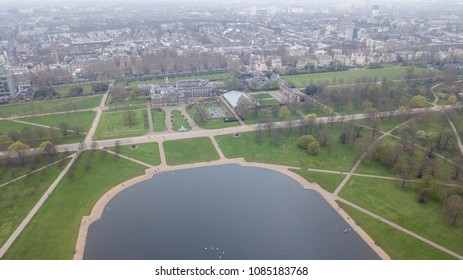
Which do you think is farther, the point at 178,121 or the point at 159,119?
the point at 159,119

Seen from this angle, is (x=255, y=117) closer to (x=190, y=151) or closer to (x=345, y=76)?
(x=190, y=151)

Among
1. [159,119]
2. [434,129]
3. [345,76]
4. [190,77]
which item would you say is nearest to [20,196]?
[159,119]

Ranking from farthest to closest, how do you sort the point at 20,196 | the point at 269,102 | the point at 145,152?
the point at 269,102, the point at 145,152, the point at 20,196

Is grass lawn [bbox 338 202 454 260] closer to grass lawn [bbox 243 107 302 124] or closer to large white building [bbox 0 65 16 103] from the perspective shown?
grass lawn [bbox 243 107 302 124]

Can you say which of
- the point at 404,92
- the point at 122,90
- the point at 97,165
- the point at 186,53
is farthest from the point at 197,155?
the point at 186,53

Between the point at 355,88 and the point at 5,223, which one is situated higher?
the point at 355,88

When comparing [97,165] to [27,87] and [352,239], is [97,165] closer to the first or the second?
[352,239]

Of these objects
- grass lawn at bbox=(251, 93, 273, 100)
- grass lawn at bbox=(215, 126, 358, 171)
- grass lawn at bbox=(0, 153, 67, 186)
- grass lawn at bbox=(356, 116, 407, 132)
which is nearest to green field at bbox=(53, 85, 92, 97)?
grass lawn at bbox=(0, 153, 67, 186)
